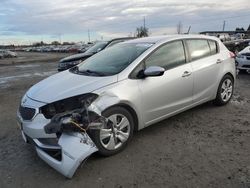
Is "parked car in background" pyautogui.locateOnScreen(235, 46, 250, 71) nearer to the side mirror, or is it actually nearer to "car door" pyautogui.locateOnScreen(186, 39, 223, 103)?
"car door" pyautogui.locateOnScreen(186, 39, 223, 103)

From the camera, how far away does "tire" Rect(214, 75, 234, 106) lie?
6.37 m

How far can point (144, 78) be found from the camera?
15.5ft

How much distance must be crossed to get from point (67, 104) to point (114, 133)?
78 centimetres

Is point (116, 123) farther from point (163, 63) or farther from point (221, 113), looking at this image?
point (221, 113)

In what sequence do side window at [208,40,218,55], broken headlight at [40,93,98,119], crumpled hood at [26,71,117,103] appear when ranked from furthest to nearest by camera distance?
side window at [208,40,218,55]
crumpled hood at [26,71,117,103]
broken headlight at [40,93,98,119]

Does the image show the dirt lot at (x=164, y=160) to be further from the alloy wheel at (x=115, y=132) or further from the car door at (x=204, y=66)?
the car door at (x=204, y=66)

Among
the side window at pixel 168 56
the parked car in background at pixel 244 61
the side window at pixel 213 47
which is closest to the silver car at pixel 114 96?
the side window at pixel 168 56

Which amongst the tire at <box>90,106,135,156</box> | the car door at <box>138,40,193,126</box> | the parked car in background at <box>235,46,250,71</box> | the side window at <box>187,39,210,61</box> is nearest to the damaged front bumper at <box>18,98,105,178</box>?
the tire at <box>90,106,135,156</box>

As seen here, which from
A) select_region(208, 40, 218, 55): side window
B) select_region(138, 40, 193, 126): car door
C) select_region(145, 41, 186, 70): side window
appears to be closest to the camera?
select_region(138, 40, 193, 126): car door

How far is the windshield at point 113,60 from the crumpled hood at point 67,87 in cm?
26

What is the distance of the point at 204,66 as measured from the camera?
5.80 meters

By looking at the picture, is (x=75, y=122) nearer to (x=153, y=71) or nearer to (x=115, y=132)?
(x=115, y=132)

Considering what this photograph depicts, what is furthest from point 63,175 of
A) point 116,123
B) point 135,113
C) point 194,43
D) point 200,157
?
point 194,43

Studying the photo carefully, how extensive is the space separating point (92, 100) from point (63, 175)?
3.42ft
